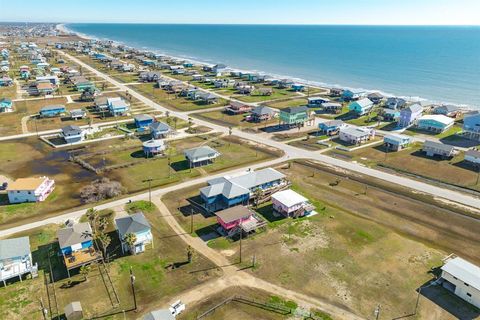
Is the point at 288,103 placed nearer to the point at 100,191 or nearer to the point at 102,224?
the point at 100,191

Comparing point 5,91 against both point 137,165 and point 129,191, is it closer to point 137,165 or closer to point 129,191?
point 137,165

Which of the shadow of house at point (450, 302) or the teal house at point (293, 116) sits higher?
the teal house at point (293, 116)

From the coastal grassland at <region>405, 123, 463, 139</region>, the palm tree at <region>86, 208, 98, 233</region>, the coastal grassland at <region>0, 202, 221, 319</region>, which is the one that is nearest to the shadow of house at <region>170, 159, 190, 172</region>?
the palm tree at <region>86, 208, 98, 233</region>

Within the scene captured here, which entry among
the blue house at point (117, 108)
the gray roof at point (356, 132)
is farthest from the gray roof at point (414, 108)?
the blue house at point (117, 108)

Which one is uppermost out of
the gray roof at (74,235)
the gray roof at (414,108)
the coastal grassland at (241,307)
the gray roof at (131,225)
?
the gray roof at (414,108)

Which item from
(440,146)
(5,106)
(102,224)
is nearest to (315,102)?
(440,146)

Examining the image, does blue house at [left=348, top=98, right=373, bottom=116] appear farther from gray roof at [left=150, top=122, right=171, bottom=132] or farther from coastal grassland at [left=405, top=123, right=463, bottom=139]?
gray roof at [left=150, top=122, right=171, bottom=132]

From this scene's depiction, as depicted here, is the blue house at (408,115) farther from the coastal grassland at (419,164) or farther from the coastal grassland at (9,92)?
the coastal grassland at (9,92)
